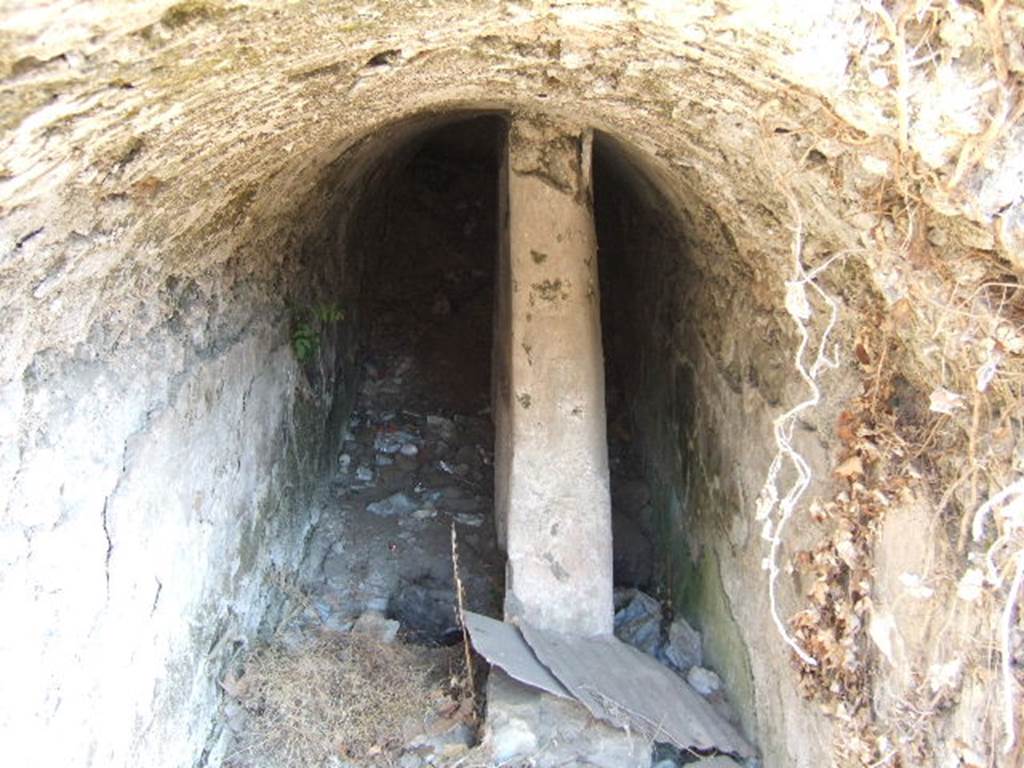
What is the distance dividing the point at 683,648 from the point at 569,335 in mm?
1032

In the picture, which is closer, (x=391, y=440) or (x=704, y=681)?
(x=704, y=681)

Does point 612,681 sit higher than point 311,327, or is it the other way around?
point 311,327

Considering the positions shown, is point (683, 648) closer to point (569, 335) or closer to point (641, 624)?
point (641, 624)

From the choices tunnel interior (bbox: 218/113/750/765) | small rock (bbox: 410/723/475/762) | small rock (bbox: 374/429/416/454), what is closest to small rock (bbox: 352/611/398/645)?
tunnel interior (bbox: 218/113/750/765)

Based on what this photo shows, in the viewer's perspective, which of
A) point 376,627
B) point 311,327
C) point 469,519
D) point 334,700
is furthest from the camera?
point 469,519

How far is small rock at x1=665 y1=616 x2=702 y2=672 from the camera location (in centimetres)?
290

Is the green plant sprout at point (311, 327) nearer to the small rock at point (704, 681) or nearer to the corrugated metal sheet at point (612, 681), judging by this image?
the corrugated metal sheet at point (612, 681)

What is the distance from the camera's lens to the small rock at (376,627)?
3041 mm

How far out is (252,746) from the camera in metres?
2.59

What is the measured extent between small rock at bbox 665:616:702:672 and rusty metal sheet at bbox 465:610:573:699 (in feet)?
1.77

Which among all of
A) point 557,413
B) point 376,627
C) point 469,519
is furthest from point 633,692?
point 469,519

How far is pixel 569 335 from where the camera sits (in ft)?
9.48

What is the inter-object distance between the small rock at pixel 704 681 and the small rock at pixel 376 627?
3.10 ft

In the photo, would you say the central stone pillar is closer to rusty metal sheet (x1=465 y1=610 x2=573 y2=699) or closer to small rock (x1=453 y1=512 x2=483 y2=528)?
rusty metal sheet (x1=465 y1=610 x2=573 y2=699)
